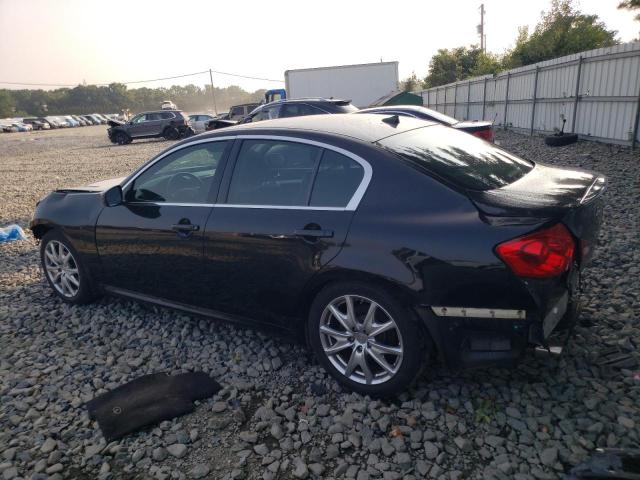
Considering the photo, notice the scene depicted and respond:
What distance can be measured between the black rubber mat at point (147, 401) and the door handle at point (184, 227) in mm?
1022

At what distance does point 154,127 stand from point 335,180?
25.4m

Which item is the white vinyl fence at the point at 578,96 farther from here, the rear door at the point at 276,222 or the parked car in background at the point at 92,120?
the parked car in background at the point at 92,120

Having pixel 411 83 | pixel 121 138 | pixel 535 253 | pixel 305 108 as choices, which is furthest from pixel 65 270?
pixel 411 83

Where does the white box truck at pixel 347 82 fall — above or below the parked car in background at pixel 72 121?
above

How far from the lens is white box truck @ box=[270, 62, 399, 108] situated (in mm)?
25875

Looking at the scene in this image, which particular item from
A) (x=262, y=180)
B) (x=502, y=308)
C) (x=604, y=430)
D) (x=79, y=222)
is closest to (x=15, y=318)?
(x=79, y=222)

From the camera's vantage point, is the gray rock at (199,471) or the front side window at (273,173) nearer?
the gray rock at (199,471)

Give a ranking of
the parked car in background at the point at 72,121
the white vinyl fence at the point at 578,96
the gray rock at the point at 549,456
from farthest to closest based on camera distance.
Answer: the parked car in background at the point at 72,121, the white vinyl fence at the point at 578,96, the gray rock at the point at 549,456

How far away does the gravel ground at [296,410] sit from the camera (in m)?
2.42

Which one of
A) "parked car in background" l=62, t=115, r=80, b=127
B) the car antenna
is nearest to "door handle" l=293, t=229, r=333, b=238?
the car antenna

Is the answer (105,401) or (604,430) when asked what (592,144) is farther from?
(105,401)

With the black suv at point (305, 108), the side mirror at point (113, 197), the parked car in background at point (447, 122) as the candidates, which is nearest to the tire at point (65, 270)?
the side mirror at point (113, 197)

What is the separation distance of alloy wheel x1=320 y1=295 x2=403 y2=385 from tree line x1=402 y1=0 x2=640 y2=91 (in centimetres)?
2918

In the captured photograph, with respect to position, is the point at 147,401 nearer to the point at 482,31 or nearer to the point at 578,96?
the point at 578,96
